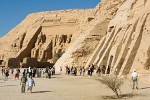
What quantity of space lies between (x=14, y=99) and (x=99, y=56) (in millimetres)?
20021

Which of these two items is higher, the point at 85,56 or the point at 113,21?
the point at 113,21

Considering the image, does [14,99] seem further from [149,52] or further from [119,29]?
[119,29]

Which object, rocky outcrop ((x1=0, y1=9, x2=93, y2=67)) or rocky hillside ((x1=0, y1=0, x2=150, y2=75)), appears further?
rocky outcrop ((x1=0, y1=9, x2=93, y2=67))

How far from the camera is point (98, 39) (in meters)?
39.6

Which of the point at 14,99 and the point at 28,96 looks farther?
the point at 28,96

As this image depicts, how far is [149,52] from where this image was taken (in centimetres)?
2600

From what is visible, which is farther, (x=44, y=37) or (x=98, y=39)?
(x=44, y=37)

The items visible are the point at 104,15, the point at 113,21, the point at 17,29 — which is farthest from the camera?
the point at 17,29

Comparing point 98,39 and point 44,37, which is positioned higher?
point 44,37

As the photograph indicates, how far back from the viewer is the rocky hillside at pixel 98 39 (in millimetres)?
28578

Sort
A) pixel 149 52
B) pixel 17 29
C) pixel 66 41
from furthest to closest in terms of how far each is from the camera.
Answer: pixel 17 29 < pixel 66 41 < pixel 149 52

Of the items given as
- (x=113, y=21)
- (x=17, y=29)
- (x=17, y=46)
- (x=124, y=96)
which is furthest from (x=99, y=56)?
(x=17, y=29)

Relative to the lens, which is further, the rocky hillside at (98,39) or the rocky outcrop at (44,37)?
the rocky outcrop at (44,37)

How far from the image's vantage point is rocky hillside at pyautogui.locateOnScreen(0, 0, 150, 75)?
28.6 meters
